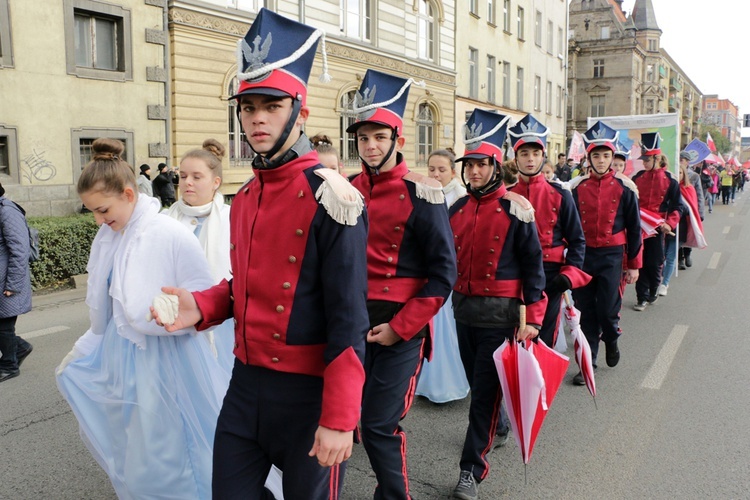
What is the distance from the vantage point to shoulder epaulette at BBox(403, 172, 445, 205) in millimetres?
3449

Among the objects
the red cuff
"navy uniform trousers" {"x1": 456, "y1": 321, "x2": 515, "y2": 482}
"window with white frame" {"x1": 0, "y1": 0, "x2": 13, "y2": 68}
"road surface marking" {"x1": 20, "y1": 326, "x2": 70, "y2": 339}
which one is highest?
"window with white frame" {"x1": 0, "y1": 0, "x2": 13, "y2": 68}

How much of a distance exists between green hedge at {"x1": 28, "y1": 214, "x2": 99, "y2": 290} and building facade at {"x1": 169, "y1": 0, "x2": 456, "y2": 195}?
4.64 m

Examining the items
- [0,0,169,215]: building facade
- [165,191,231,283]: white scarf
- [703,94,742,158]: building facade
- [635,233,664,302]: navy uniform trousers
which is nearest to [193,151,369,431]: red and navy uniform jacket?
[165,191,231,283]: white scarf

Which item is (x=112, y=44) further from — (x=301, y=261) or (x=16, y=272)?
(x=301, y=261)

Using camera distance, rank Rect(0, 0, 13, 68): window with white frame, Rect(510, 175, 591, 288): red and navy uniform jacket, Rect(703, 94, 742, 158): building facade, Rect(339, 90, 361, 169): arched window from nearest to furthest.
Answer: Rect(510, 175, 591, 288): red and navy uniform jacket, Rect(0, 0, 13, 68): window with white frame, Rect(339, 90, 361, 169): arched window, Rect(703, 94, 742, 158): building facade

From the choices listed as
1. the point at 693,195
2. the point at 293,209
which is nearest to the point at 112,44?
the point at 693,195

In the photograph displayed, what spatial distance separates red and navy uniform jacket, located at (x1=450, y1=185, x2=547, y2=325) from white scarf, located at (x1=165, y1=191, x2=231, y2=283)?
1.56 m

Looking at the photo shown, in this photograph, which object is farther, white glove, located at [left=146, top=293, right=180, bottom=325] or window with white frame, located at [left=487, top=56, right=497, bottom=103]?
window with white frame, located at [left=487, top=56, right=497, bottom=103]

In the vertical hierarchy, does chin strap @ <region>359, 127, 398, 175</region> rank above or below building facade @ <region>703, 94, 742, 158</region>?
below

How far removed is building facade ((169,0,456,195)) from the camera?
16.8 metres

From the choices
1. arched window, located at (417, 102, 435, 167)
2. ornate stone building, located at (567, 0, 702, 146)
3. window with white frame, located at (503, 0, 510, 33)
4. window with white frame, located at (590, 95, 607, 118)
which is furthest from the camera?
window with white frame, located at (590, 95, 607, 118)

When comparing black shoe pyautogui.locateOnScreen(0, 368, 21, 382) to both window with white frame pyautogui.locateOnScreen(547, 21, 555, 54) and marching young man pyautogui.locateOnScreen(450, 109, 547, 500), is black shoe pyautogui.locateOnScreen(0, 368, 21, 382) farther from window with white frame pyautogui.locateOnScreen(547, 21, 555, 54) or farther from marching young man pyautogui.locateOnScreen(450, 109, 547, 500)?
window with white frame pyautogui.locateOnScreen(547, 21, 555, 54)

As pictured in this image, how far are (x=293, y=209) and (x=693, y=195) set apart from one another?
1070cm

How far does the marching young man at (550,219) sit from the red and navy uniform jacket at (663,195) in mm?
4671
